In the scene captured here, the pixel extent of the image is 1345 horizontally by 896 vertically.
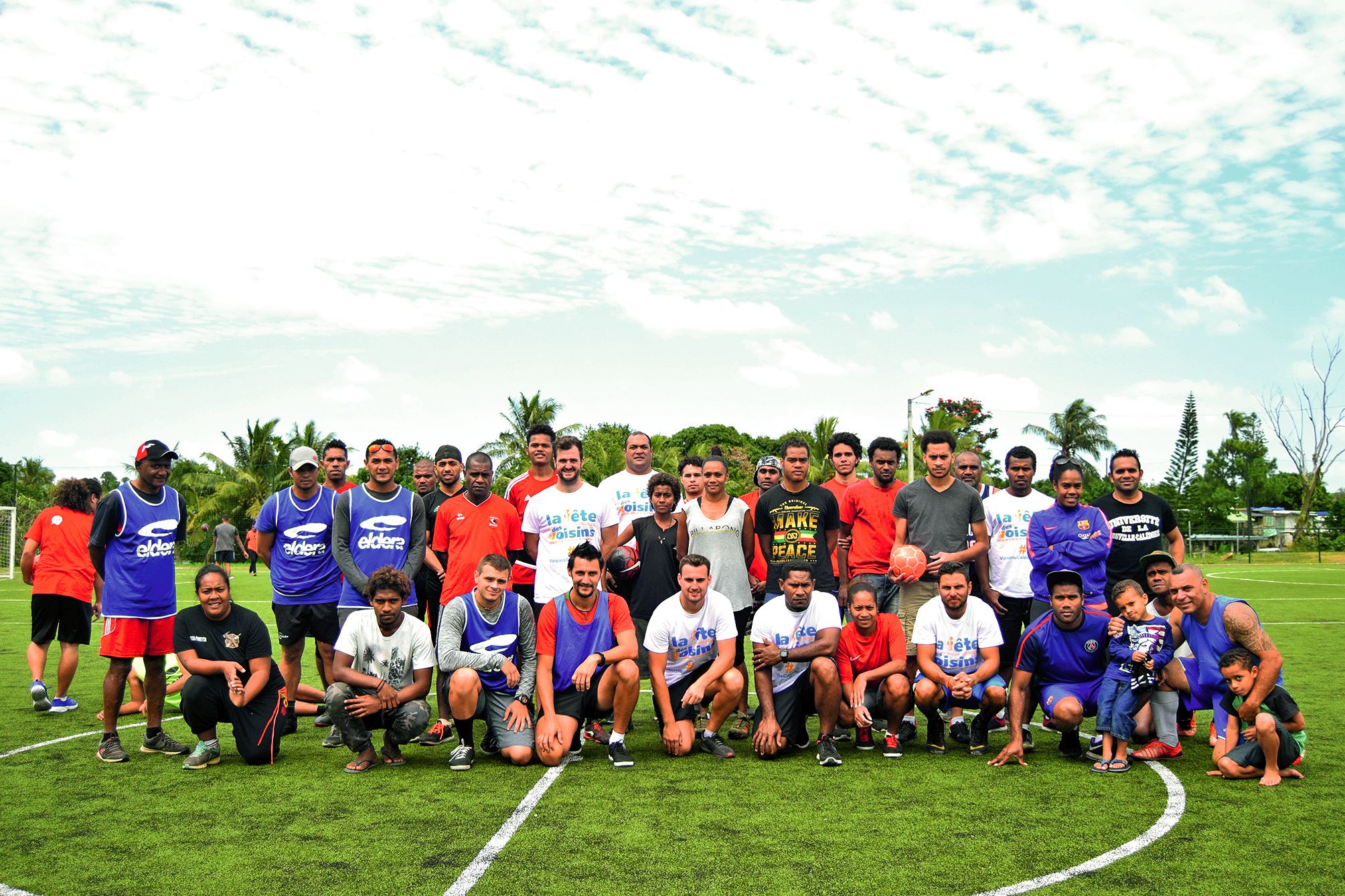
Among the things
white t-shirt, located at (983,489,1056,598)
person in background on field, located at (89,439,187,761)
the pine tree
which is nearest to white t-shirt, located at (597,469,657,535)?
white t-shirt, located at (983,489,1056,598)

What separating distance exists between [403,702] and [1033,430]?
56519 mm

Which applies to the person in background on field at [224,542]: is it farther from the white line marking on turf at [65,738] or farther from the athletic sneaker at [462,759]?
the athletic sneaker at [462,759]

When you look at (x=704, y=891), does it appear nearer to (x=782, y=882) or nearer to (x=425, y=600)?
(x=782, y=882)

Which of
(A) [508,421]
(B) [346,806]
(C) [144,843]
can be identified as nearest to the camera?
(C) [144,843]

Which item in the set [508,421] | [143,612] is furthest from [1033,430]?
[143,612]

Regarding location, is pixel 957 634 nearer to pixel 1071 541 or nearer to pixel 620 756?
pixel 1071 541

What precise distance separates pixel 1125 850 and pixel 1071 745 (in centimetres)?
205

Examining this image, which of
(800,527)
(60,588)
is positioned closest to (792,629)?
(800,527)

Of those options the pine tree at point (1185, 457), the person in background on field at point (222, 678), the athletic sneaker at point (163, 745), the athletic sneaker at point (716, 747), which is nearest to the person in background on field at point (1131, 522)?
the athletic sneaker at point (716, 747)

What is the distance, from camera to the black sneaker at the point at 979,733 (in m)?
7.02

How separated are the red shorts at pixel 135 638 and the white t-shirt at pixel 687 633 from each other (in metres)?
3.45

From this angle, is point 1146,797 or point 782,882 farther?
point 1146,797

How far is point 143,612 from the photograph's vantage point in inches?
281

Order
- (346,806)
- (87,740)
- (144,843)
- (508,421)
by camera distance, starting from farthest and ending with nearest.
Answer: (508,421)
(87,740)
(346,806)
(144,843)
